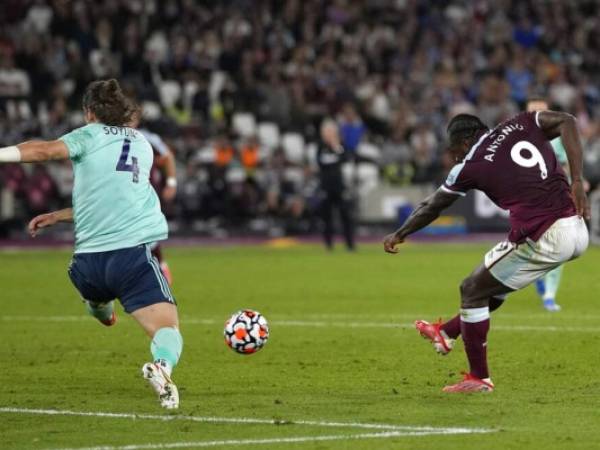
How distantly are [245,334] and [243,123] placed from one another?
23.2 m

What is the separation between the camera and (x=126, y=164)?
10109mm

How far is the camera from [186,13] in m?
35.8

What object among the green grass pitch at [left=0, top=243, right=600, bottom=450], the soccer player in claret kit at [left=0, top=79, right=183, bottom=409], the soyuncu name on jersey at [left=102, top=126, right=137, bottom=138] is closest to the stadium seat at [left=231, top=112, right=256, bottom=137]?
the green grass pitch at [left=0, top=243, right=600, bottom=450]

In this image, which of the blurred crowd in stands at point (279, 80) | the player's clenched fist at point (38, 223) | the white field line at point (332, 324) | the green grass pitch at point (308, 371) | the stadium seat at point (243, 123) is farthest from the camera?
the stadium seat at point (243, 123)

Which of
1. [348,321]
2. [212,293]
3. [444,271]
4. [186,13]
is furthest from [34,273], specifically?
[186,13]

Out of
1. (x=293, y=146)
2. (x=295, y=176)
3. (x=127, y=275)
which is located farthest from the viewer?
(x=293, y=146)

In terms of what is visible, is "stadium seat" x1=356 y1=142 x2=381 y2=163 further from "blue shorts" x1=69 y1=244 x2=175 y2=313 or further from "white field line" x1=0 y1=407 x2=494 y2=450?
"white field line" x1=0 y1=407 x2=494 y2=450

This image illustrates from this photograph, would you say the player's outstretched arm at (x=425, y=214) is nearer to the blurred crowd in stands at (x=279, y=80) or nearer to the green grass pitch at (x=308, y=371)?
the green grass pitch at (x=308, y=371)

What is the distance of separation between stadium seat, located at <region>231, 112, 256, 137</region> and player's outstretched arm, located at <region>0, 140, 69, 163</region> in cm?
2464

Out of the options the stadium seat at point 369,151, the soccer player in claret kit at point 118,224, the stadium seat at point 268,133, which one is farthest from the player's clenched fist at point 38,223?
the stadium seat at point 268,133

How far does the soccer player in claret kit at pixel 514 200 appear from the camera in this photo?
10.6m

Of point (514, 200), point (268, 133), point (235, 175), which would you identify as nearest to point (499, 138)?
point (514, 200)

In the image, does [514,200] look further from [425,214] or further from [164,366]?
[164,366]

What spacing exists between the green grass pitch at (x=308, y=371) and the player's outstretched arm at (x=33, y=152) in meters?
1.73
